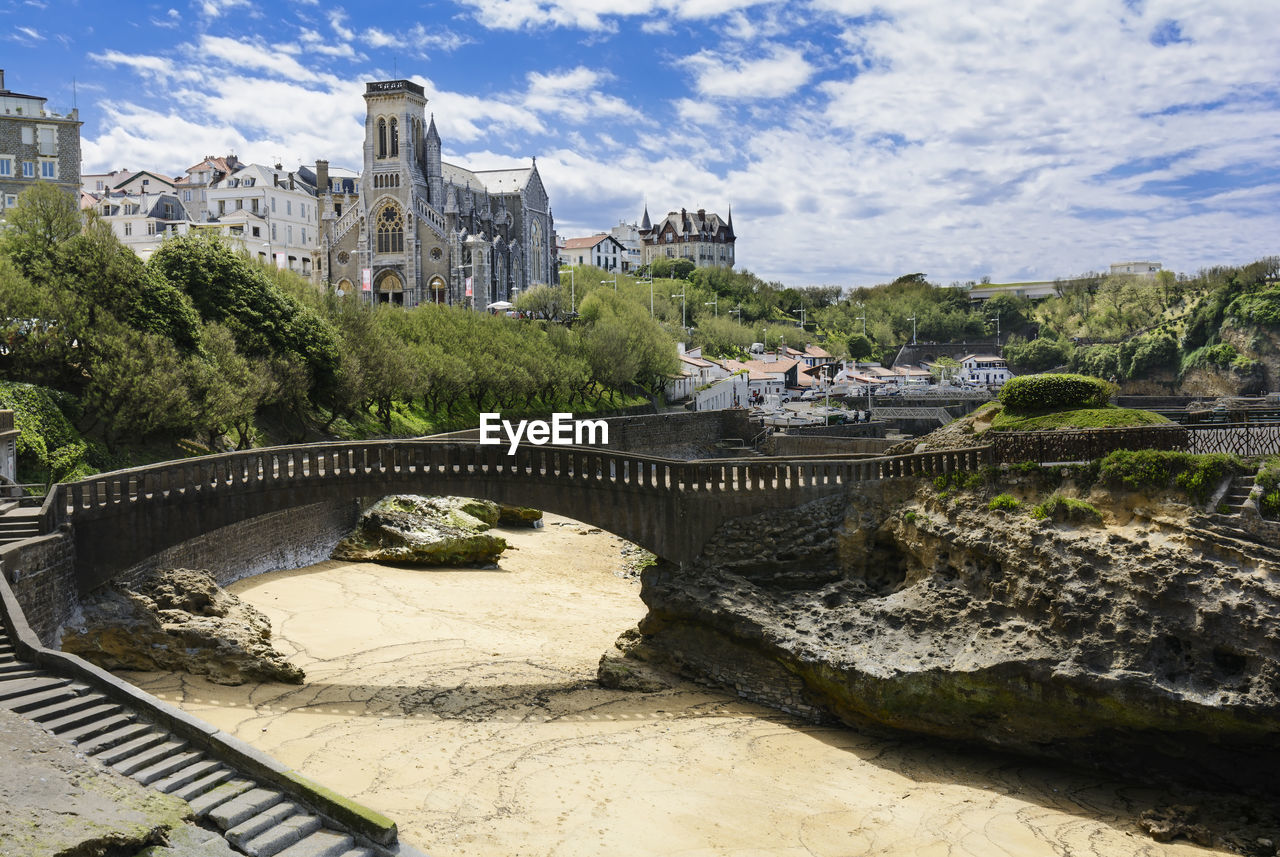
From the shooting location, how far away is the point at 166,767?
1516 centimetres

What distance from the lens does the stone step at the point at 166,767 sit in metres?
14.7

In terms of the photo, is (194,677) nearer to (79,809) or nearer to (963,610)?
(79,809)

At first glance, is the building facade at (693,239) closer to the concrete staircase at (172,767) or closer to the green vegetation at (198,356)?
the green vegetation at (198,356)

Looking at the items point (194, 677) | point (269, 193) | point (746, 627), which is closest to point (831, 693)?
point (746, 627)

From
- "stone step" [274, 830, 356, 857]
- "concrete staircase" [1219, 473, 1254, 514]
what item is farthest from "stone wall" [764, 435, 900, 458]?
"stone step" [274, 830, 356, 857]

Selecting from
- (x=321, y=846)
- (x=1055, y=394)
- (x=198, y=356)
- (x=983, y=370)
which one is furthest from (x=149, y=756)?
(x=983, y=370)

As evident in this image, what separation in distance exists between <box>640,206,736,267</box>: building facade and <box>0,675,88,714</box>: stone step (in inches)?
6786

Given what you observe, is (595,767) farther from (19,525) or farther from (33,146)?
(33,146)

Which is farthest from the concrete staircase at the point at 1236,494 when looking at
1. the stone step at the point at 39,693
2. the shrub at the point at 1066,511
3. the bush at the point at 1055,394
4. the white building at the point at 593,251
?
the white building at the point at 593,251

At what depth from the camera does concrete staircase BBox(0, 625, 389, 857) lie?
46.4 feet

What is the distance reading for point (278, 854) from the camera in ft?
45.6

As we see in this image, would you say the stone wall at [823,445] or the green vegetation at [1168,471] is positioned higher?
the green vegetation at [1168,471]

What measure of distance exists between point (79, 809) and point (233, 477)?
38.8 ft

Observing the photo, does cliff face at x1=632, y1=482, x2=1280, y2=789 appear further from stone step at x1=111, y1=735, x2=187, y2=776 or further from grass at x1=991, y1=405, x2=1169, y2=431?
stone step at x1=111, y1=735, x2=187, y2=776
